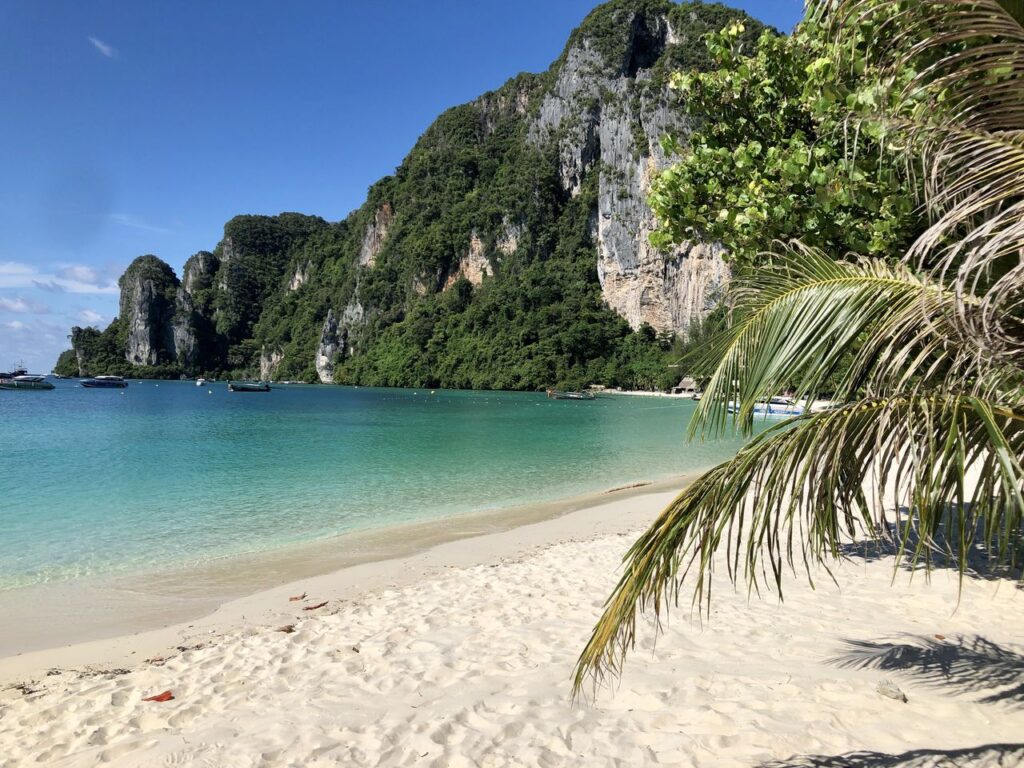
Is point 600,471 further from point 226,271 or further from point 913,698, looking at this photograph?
point 226,271

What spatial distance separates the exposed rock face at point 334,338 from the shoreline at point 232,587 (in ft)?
392

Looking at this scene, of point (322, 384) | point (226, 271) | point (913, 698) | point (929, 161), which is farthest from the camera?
point (226, 271)

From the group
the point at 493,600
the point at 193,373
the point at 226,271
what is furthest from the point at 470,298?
the point at 493,600

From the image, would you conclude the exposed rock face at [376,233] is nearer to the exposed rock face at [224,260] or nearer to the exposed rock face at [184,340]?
the exposed rock face at [184,340]

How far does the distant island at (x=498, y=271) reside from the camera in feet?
269

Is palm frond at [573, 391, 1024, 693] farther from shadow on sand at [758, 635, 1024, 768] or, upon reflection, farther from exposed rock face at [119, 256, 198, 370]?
exposed rock face at [119, 256, 198, 370]

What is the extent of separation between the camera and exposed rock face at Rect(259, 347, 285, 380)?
144250 mm

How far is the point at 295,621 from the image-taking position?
5.76 meters

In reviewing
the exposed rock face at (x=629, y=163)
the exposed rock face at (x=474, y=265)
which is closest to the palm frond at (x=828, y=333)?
the exposed rock face at (x=629, y=163)

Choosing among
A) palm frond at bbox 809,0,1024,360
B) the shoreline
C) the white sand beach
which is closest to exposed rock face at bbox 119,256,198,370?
the shoreline

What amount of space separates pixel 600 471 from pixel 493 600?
11712 millimetres

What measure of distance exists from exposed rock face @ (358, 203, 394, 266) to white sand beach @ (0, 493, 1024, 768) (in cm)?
13577

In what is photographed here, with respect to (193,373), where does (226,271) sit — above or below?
above

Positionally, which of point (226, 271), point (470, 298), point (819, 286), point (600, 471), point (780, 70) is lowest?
point (600, 471)
